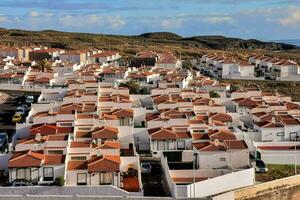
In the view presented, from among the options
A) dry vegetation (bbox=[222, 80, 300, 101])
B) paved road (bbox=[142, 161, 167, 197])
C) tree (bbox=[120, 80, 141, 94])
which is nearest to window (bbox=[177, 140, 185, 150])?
paved road (bbox=[142, 161, 167, 197])

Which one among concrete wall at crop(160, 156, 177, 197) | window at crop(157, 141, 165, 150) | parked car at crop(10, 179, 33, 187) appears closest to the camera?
concrete wall at crop(160, 156, 177, 197)

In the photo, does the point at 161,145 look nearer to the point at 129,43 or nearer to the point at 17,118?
the point at 17,118

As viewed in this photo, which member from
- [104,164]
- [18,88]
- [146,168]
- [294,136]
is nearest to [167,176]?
[146,168]

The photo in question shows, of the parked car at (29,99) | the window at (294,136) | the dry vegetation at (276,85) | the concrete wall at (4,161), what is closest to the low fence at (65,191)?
the concrete wall at (4,161)

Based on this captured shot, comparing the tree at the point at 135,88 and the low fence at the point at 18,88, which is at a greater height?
the tree at the point at 135,88

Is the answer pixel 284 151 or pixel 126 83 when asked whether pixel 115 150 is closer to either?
pixel 284 151

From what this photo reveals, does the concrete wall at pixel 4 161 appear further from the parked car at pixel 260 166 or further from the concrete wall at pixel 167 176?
the parked car at pixel 260 166

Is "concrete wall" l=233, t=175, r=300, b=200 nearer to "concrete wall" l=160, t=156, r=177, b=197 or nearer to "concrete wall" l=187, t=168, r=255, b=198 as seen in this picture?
"concrete wall" l=187, t=168, r=255, b=198

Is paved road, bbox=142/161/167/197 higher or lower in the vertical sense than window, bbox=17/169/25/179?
lower
